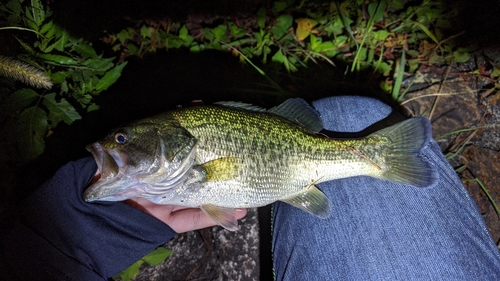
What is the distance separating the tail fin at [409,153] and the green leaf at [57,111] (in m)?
2.11

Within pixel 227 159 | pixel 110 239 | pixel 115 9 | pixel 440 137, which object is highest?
pixel 115 9

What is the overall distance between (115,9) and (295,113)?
2.21 m

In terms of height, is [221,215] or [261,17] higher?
[261,17]

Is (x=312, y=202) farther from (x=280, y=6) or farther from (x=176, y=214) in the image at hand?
(x=280, y=6)

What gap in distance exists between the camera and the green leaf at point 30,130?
2.53 m

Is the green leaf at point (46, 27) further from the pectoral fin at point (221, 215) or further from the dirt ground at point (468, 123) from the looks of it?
the dirt ground at point (468, 123)

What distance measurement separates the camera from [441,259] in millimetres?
2168

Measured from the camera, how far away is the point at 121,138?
2004 mm

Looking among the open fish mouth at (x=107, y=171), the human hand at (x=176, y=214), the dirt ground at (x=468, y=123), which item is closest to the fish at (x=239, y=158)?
→ the open fish mouth at (x=107, y=171)

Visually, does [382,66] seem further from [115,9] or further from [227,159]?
[115,9]

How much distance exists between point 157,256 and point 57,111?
1290 mm

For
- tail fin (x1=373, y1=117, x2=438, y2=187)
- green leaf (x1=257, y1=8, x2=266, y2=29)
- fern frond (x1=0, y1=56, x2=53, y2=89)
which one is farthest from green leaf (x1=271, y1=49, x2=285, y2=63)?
fern frond (x1=0, y1=56, x2=53, y2=89)

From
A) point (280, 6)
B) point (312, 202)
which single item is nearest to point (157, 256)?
point (312, 202)

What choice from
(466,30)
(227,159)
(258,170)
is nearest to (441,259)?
(258,170)
